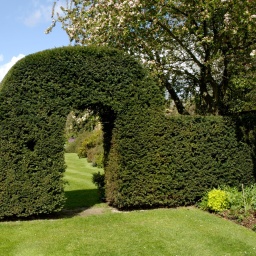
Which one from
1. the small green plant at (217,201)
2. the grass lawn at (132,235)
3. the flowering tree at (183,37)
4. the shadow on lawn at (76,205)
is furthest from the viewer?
the flowering tree at (183,37)

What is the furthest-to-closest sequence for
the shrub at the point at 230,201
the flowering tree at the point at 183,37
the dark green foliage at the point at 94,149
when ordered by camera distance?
the dark green foliage at the point at 94,149
the flowering tree at the point at 183,37
the shrub at the point at 230,201

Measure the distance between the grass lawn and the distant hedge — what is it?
0.63m

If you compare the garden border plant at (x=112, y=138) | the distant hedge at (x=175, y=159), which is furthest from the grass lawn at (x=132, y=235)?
the garden border plant at (x=112, y=138)

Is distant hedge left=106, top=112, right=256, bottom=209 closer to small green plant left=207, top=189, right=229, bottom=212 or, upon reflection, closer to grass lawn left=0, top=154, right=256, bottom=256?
grass lawn left=0, top=154, right=256, bottom=256

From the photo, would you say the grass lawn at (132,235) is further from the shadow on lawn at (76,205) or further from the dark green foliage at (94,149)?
the dark green foliage at (94,149)

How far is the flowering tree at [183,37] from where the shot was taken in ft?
40.1

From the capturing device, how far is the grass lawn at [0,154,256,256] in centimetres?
791

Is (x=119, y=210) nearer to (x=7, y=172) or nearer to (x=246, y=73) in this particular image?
(x=7, y=172)

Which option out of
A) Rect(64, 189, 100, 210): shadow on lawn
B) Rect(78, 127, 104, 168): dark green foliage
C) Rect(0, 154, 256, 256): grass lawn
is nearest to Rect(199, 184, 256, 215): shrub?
Rect(0, 154, 256, 256): grass lawn

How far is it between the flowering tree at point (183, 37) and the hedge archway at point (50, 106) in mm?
2032

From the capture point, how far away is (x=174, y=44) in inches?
600

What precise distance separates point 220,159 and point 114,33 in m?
5.54

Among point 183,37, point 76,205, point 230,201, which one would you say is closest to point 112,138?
point 76,205

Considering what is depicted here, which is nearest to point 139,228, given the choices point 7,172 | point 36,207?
point 36,207
